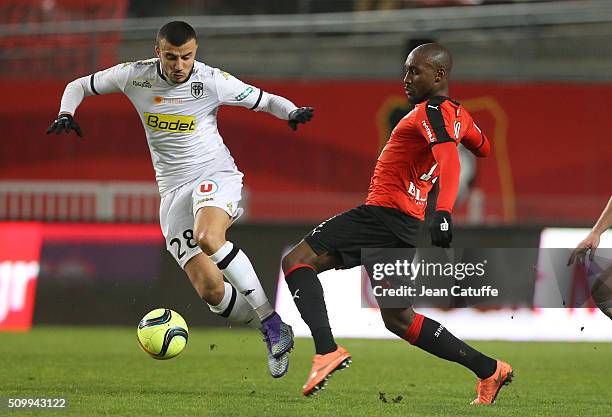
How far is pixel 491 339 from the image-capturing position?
1173cm

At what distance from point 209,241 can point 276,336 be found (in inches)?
29.1

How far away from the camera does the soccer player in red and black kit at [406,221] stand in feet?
21.4

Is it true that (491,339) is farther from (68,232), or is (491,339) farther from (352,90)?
(352,90)

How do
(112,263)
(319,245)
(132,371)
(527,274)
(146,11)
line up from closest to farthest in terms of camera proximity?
(319,245), (132,371), (527,274), (112,263), (146,11)

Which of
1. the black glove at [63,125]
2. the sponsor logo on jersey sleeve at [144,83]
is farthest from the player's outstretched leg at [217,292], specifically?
the black glove at [63,125]

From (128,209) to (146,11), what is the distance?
4.78 meters

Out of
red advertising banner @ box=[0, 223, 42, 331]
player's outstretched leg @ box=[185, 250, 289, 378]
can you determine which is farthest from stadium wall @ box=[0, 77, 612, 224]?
player's outstretched leg @ box=[185, 250, 289, 378]

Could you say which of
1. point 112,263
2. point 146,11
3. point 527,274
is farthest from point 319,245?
point 146,11

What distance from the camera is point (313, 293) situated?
21.4 feet

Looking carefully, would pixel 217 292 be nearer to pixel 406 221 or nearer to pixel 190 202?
pixel 190 202

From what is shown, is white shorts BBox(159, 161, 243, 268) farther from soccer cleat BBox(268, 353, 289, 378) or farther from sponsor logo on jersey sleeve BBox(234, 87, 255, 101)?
soccer cleat BBox(268, 353, 289, 378)

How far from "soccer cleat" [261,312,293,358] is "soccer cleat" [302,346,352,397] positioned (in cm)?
91

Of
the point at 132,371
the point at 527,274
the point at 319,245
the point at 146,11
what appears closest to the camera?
the point at 319,245

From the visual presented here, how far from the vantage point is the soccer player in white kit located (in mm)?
7410
